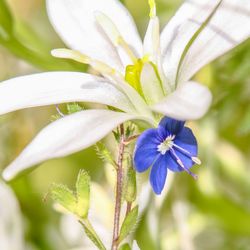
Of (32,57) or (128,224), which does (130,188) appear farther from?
(32,57)

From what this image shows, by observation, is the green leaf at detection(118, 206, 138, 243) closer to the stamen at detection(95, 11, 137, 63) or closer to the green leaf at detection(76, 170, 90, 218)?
the green leaf at detection(76, 170, 90, 218)

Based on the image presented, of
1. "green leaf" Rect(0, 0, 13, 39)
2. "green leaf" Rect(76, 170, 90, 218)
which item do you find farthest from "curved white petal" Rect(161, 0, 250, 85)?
"green leaf" Rect(0, 0, 13, 39)

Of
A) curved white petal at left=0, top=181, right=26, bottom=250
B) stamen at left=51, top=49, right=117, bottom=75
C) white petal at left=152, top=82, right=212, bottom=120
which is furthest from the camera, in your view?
curved white petal at left=0, top=181, right=26, bottom=250

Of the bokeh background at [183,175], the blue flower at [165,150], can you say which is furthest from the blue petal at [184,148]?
the bokeh background at [183,175]

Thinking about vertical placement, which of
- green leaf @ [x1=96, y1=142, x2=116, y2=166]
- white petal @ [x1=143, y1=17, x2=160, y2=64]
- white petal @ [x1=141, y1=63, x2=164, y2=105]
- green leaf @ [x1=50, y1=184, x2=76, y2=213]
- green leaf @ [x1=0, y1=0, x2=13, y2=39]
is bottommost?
green leaf @ [x1=0, y1=0, x2=13, y2=39]

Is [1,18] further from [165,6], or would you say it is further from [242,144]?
[242,144]

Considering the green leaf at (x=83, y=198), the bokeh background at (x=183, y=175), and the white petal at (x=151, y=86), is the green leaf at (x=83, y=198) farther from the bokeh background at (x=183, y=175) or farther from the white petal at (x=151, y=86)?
the bokeh background at (x=183, y=175)

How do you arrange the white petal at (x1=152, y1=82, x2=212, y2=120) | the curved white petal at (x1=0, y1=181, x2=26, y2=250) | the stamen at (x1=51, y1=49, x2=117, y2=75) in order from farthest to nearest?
the curved white petal at (x1=0, y1=181, x2=26, y2=250), the stamen at (x1=51, y1=49, x2=117, y2=75), the white petal at (x1=152, y1=82, x2=212, y2=120)

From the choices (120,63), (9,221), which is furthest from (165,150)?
(9,221)
